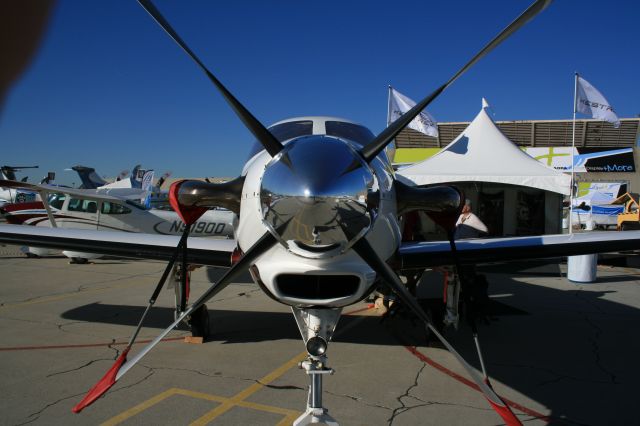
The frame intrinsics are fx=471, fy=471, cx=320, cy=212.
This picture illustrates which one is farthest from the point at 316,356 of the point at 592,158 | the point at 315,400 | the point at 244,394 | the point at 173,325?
the point at 592,158

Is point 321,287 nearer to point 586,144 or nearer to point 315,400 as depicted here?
point 315,400

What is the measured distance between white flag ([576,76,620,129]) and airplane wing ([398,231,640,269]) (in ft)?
34.4

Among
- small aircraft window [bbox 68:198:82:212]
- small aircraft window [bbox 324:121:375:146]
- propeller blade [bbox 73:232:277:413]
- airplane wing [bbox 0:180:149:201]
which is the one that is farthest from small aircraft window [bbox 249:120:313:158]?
small aircraft window [bbox 68:198:82:212]

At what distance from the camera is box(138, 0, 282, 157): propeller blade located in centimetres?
292

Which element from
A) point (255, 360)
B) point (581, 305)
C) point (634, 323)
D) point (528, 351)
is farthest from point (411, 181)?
point (255, 360)

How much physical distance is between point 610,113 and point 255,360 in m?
14.5

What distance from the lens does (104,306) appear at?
26.5 feet

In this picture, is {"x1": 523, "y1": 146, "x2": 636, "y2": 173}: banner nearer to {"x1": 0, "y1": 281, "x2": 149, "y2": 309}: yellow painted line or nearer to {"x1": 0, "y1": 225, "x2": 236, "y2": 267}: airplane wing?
{"x1": 0, "y1": 281, "x2": 149, "y2": 309}: yellow painted line

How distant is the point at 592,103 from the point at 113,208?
1530cm

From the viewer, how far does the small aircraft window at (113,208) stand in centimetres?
1419

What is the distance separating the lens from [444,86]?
3.30 metres

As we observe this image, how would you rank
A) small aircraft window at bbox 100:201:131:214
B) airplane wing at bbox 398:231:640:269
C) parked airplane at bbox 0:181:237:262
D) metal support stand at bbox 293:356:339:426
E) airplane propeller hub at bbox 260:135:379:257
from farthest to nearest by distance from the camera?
small aircraft window at bbox 100:201:131:214 → parked airplane at bbox 0:181:237:262 → airplane wing at bbox 398:231:640:269 → metal support stand at bbox 293:356:339:426 → airplane propeller hub at bbox 260:135:379:257

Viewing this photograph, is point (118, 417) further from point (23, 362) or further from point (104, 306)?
point (104, 306)

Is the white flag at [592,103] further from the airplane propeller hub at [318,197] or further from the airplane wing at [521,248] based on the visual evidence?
the airplane propeller hub at [318,197]
